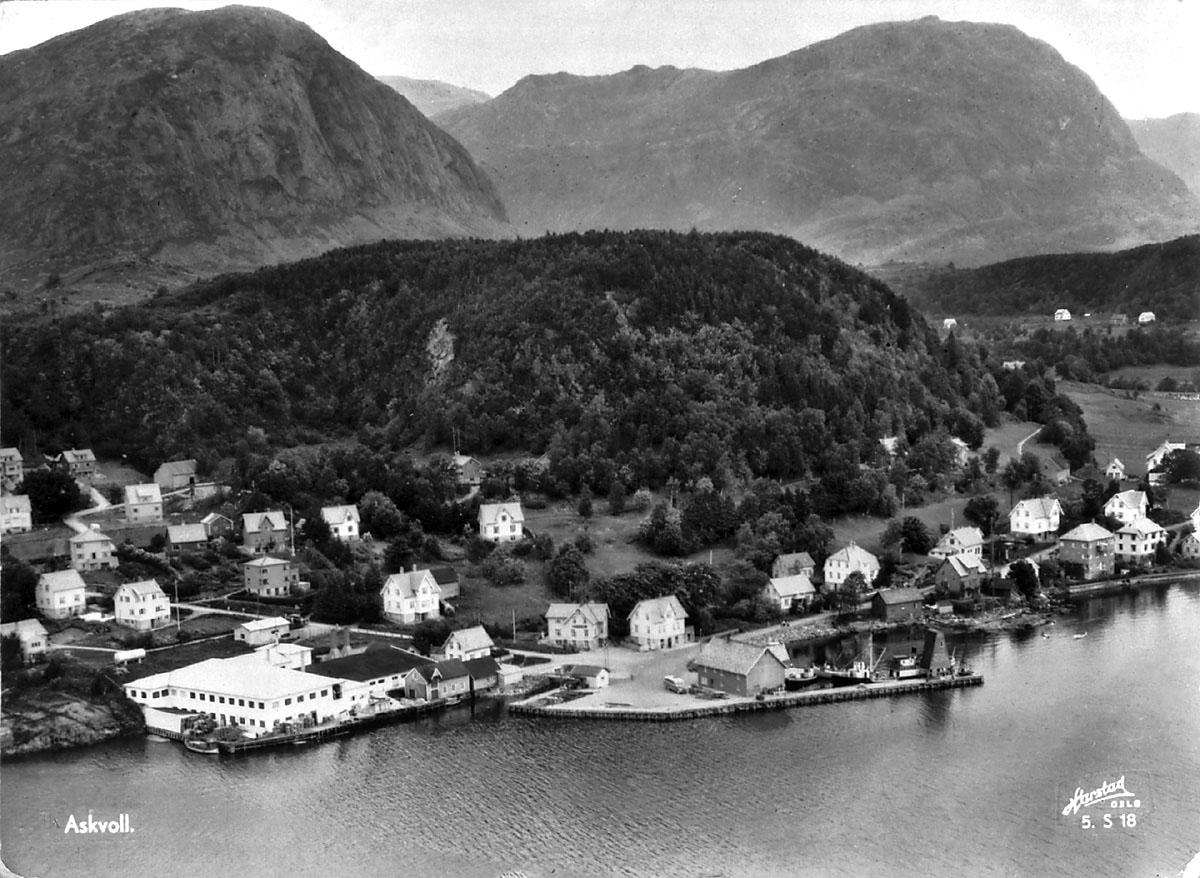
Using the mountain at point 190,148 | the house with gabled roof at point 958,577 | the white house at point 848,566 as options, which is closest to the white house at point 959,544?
the house with gabled roof at point 958,577

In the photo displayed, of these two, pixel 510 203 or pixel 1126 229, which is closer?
pixel 1126 229

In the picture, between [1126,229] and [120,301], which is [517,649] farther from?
[1126,229]

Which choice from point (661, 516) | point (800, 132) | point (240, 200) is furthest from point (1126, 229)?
point (661, 516)

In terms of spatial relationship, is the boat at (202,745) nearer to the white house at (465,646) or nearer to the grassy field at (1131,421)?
the white house at (465,646)

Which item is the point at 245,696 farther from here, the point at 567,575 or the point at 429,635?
the point at 567,575

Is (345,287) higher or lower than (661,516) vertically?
higher

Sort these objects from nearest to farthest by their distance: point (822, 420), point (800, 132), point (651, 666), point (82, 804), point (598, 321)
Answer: point (82, 804), point (651, 666), point (822, 420), point (598, 321), point (800, 132)

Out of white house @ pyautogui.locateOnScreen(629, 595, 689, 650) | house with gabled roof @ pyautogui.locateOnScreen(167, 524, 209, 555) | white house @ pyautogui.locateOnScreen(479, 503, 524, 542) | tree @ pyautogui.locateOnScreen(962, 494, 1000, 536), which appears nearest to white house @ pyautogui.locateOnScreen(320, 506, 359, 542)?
house with gabled roof @ pyautogui.locateOnScreen(167, 524, 209, 555)
